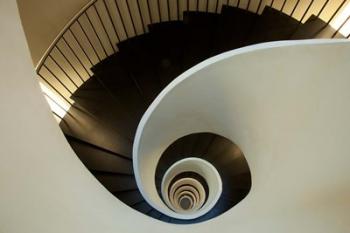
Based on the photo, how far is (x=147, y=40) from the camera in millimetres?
3795

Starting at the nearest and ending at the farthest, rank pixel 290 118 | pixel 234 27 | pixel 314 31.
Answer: pixel 290 118 < pixel 314 31 < pixel 234 27

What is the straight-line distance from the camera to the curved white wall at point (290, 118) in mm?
1667

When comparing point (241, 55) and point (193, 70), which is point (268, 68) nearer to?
point (241, 55)

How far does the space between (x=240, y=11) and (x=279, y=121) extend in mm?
2060

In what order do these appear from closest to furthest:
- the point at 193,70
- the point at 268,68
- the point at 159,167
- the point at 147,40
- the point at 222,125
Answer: the point at 268,68 < the point at 193,70 < the point at 222,125 < the point at 147,40 < the point at 159,167

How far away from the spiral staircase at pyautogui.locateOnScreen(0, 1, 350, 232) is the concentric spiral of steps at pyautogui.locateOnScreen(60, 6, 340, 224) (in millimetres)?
14

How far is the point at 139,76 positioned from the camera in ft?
11.6

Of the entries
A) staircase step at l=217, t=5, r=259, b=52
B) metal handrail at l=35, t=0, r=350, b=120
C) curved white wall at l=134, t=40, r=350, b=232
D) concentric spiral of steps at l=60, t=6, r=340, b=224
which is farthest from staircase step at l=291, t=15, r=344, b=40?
curved white wall at l=134, t=40, r=350, b=232

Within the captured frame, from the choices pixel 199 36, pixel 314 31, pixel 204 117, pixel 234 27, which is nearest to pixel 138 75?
pixel 199 36

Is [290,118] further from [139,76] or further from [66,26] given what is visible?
[66,26]

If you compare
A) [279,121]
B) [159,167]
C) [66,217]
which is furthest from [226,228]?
[159,167]

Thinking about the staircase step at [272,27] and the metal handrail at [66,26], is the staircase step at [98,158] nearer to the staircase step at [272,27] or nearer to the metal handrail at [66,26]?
the metal handrail at [66,26]

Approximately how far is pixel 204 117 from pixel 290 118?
4.05 feet

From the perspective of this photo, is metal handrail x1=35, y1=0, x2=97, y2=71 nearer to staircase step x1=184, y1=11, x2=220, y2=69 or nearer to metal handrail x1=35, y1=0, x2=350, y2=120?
metal handrail x1=35, y1=0, x2=350, y2=120
